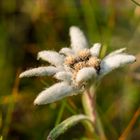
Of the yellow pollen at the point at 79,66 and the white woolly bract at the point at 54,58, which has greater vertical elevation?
the white woolly bract at the point at 54,58

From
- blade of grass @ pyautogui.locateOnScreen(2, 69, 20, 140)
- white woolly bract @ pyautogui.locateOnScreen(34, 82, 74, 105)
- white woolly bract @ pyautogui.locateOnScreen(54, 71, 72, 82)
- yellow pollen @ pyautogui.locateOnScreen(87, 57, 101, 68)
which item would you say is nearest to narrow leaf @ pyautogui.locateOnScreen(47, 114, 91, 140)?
white woolly bract @ pyautogui.locateOnScreen(34, 82, 74, 105)

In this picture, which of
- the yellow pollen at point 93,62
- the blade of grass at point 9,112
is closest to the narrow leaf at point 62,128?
the yellow pollen at point 93,62

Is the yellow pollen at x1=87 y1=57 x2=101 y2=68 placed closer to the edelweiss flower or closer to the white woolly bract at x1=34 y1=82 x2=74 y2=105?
the edelweiss flower

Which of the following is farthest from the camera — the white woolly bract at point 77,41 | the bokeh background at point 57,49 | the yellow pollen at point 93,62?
the bokeh background at point 57,49

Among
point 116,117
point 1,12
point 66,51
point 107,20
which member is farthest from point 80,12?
point 66,51

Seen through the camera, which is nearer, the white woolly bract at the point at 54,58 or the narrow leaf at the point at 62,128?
the narrow leaf at the point at 62,128

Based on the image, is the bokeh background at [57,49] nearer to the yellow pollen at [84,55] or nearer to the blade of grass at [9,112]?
the blade of grass at [9,112]

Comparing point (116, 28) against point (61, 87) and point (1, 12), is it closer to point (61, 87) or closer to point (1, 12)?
point (1, 12)

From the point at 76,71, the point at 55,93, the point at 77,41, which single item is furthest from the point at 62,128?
the point at 77,41

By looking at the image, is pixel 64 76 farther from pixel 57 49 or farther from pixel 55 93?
pixel 57 49
